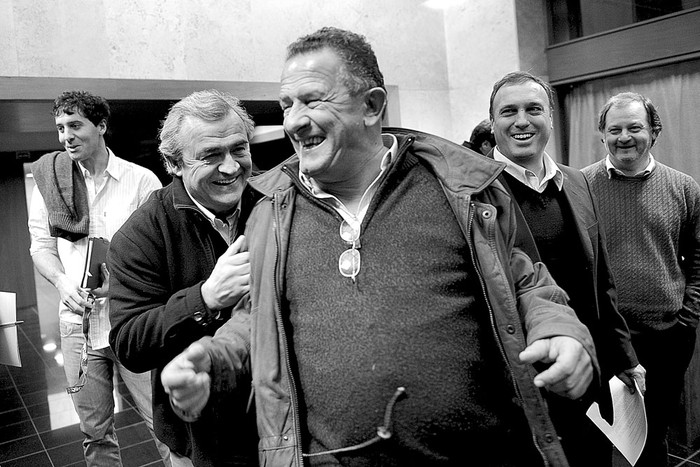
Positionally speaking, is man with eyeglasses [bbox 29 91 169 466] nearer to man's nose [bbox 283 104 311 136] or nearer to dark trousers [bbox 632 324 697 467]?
man's nose [bbox 283 104 311 136]

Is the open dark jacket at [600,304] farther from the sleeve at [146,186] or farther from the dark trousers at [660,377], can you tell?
the sleeve at [146,186]

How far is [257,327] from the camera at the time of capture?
1446 millimetres

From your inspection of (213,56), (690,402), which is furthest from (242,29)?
(690,402)

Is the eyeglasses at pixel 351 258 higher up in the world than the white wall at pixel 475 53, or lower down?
lower down

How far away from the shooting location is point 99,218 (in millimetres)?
2709

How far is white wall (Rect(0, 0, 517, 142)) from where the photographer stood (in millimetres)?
3334

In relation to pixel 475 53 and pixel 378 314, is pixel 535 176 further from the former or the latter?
pixel 475 53

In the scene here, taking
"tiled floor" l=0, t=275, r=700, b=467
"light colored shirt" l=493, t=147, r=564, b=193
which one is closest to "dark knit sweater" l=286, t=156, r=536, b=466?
"light colored shirt" l=493, t=147, r=564, b=193

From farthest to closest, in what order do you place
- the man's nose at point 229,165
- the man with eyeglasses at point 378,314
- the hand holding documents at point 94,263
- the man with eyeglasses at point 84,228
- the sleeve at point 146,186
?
the sleeve at point 146,186 → the man with eyeglasses at point 84,228 → the hand holding documents at point 94,263 → the man's nose at point 229,165 → the man with eyeglasses at point 378,314

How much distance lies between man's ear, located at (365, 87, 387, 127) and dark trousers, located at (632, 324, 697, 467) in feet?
5.90

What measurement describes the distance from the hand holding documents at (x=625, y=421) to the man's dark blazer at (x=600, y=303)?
0.07 meters

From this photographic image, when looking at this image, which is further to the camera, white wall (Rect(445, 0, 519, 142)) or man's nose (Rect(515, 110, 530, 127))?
white wall (Rect(445, 0, 519, 142))

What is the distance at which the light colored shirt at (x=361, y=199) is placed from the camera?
1.48m

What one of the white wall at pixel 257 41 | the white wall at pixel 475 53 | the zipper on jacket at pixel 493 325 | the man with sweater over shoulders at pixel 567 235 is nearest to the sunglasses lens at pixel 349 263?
the zipper on jacket at pixel 493 325
